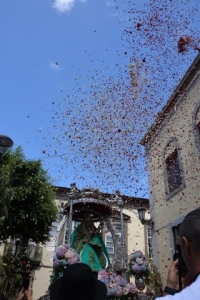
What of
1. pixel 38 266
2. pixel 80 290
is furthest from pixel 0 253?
pixel 80 290

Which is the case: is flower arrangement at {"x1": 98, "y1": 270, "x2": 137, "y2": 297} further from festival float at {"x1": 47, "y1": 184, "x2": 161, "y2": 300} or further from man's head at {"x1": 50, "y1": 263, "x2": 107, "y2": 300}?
man's head at {"x1": 50, "y1": 263, "x2": 107, "y2": 300}

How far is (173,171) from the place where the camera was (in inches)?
559

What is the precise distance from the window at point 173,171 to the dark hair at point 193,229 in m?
12.0

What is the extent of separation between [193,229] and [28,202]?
47.6ft

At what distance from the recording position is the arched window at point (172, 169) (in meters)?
13.4

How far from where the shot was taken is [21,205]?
Answer: 15.1 meters

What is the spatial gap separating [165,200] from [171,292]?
512 inches

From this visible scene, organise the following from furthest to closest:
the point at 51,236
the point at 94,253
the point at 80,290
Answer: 1. the point at 51,236
2. the point at 94,253
3. the point at 80,290

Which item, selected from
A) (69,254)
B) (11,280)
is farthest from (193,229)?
(11,280)

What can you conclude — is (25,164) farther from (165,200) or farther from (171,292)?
(171,292)

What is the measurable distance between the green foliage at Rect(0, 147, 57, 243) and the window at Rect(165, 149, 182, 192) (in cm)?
645

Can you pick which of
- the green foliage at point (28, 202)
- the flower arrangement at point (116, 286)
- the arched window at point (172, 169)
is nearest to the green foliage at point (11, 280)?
the green foliage at point (28, 202)

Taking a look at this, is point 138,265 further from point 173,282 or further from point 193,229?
point 193,229

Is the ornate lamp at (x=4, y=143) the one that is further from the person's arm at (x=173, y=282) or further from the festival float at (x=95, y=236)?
the person's arm at (x=173, y=282)
